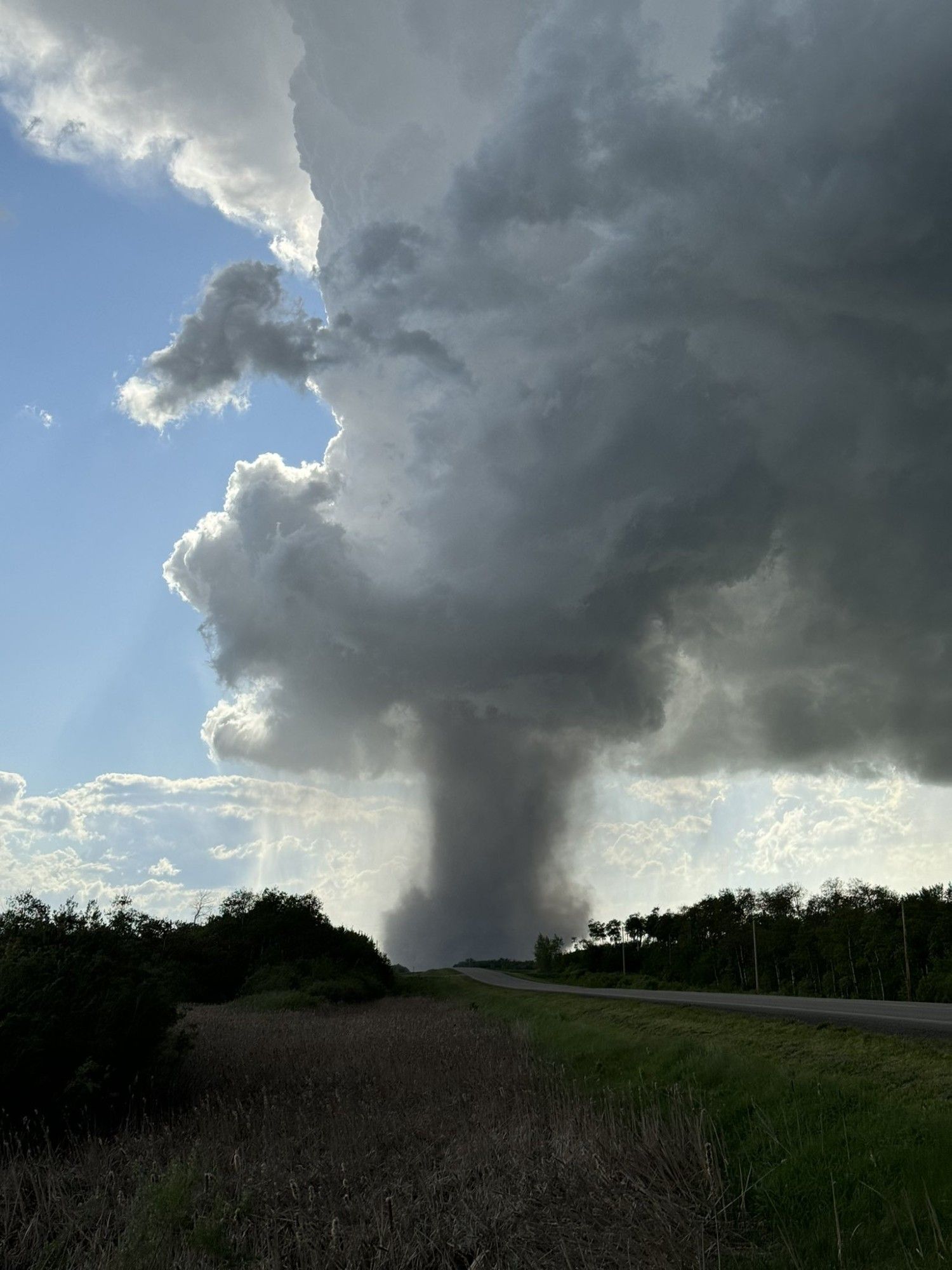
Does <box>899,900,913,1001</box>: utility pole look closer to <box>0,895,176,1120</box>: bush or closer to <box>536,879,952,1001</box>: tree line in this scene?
<box>536,879,952,1001</box>: tree line

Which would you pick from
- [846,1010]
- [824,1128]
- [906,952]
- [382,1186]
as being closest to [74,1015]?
[382,1186]

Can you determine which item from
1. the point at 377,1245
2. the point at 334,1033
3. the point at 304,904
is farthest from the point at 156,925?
the point at 377,1245

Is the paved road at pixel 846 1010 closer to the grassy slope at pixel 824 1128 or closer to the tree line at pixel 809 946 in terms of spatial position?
the grassy slope at pixel 824 1128

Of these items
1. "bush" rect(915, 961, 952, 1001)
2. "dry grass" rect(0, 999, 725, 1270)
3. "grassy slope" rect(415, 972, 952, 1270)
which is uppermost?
"grassy slope" rect(415, 972, 952, 1270)

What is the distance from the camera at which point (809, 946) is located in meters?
93.4

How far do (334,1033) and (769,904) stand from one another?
9060 centimetres

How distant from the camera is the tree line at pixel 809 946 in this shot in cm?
8000

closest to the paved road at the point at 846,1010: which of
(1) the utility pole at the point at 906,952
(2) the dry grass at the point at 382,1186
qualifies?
(2) the dry grass at the point at 382,1186

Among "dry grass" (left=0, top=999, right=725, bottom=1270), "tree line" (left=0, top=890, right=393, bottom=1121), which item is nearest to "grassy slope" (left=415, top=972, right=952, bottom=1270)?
"dry grass" (left=0, top=999, right=725, bottom=1270)

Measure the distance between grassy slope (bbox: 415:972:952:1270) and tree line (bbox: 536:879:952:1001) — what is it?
48.1m

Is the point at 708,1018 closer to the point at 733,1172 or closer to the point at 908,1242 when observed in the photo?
the point at 733,1172

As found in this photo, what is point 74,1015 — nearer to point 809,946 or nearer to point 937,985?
point 937,985

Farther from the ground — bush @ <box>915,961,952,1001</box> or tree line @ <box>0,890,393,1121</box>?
tree line @ <box>0,890,393,1121</box>

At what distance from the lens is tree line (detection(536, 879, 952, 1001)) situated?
80000 mm
